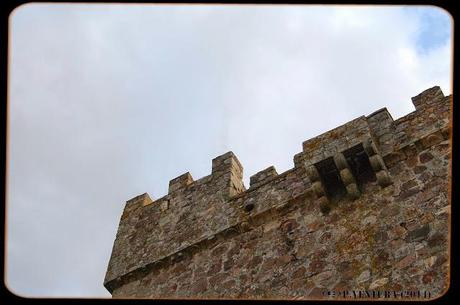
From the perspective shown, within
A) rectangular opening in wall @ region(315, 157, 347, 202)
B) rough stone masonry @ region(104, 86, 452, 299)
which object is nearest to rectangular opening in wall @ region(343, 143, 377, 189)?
rough stone masonry @ region(104, 86, 452, 299)

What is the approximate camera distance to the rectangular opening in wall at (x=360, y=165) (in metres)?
8.35

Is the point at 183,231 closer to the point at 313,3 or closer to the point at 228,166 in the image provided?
the point at 228,166

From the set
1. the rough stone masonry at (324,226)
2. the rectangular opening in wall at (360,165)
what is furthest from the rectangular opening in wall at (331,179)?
the rectangular opening in wall at (360,165)

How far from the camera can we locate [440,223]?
23.6 feet

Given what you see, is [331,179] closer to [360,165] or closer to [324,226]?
[360,165]

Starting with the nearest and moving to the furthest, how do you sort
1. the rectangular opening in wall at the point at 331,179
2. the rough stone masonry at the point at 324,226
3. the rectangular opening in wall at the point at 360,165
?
the rough stone masonry at the point at 324,226 < the rectangular opening in wall at the point at 360,165 < the rectangular opening in wall at the point at 331,179

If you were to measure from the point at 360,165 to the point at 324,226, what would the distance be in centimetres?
95

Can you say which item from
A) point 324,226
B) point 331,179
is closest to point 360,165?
point 331,179

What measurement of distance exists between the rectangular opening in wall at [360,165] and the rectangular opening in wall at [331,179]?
0.21 m

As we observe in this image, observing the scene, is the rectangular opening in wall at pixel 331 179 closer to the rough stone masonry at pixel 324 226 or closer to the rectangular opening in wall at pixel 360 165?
the rough stone masonry at pixel 324 226

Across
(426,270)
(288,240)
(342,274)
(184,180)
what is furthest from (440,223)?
(184,180)

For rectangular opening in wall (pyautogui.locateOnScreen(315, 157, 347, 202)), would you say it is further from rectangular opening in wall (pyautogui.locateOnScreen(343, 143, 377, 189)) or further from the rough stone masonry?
rectangular opening in wall (pyautogui.locateOnScreen(343, 143, 377, 189))

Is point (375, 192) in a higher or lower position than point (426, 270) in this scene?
higher

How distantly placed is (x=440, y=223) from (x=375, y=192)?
1106 mm
